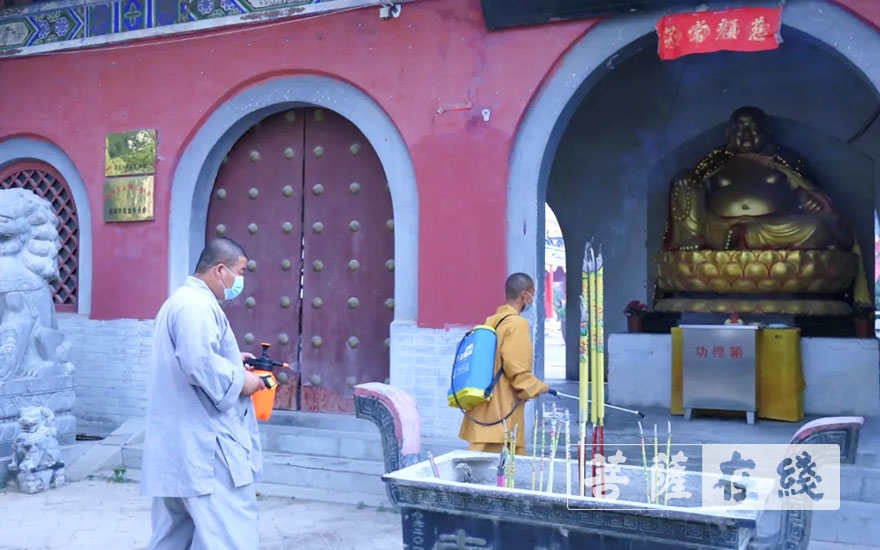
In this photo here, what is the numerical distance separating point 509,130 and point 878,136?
3995 mm

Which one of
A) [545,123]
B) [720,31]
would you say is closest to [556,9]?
[545,123]

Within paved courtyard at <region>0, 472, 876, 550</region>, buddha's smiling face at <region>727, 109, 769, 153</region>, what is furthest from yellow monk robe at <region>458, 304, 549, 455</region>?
buddha's smiling face at <region>727, 109, 769, 153</region>

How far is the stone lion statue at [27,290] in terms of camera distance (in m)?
6.21

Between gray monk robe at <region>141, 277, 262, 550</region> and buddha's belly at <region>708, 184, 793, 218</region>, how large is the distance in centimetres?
601

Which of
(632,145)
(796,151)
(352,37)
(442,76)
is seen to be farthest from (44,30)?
(796,151)

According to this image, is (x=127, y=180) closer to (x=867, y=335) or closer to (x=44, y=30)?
(x=44, y=30)

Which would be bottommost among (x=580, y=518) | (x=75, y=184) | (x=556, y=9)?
(x=580, y=518)

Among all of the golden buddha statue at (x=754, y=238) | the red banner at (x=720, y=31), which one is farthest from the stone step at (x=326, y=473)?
the golden buddha statue at (x=754, y=238)

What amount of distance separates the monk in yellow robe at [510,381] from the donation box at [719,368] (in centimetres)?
264

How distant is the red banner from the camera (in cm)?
519

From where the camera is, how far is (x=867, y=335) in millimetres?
6988

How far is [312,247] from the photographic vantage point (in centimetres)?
697

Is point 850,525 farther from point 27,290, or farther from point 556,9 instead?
point 27,290

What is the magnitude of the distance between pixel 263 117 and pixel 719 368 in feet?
13.7
